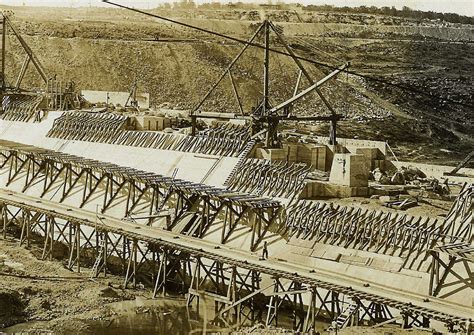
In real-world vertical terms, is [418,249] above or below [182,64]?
below

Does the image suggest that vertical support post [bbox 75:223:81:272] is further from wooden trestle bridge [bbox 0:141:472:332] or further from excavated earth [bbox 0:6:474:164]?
excavated earth [bbox 0:6:474:164]

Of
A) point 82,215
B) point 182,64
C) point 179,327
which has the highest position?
point 182,64

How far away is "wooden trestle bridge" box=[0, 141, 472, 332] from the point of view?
2770 cm

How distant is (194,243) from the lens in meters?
33.8

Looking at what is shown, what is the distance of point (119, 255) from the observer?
37156mm

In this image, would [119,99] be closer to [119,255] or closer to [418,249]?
[119,255]

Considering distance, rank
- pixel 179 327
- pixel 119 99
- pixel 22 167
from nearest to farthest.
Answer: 1. pixel 179 327
2. pixel 22 167
3. pixel 119 99

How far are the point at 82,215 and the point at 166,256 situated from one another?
23.5ft

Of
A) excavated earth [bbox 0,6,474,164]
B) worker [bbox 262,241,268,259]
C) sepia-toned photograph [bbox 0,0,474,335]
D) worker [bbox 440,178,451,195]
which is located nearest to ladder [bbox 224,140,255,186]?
sepia-toned photograph [bbox 0,0,474,335]

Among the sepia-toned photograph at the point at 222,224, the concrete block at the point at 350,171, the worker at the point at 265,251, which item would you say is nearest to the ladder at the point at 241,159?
the sepia-toned photograph at the point at 222,224

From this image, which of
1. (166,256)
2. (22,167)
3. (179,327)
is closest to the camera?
(179,327)

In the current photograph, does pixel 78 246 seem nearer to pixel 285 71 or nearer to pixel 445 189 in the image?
pixel 445 189

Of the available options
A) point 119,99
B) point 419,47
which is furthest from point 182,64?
point 419,47

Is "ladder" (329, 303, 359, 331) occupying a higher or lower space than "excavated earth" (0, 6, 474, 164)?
lower
